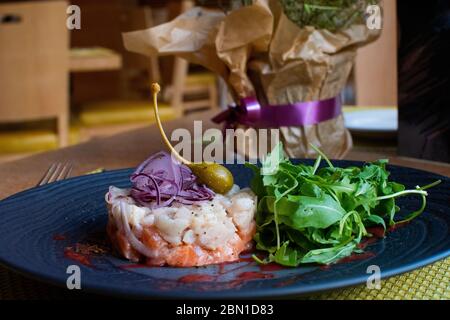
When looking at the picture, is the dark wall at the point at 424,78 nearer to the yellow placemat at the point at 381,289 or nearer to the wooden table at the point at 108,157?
the wooden table at the point at 108,157

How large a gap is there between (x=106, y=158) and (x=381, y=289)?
32.4 inches

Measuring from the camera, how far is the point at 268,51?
1.20 metres

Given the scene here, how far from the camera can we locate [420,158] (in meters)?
1.28

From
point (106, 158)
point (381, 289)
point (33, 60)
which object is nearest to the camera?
point (381, 289)

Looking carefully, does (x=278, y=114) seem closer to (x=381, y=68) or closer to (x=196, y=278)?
(x=196, y=278)

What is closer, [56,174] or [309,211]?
[309,211]

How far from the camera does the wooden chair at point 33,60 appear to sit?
2660 mm

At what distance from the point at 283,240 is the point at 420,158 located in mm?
593

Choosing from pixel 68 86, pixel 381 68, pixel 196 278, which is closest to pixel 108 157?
pixel 196 278

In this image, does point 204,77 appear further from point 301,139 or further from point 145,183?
point 145,183

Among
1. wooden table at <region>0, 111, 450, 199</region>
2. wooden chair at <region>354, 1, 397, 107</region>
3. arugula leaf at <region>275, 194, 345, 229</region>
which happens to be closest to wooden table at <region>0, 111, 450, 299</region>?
wooden table at <region>0, 111, 450, 199</region>

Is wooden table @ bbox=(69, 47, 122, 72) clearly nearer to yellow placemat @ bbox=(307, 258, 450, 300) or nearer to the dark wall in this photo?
the dark wall

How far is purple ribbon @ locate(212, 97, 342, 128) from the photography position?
121 centimetres
